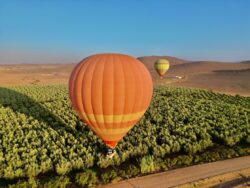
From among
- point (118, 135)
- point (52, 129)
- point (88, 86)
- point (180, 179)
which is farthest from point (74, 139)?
point (180, 179)

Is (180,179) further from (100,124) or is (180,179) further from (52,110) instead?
(52,110)

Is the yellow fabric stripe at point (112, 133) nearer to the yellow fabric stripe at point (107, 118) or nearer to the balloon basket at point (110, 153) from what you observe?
the yellow fabric stripe at point (107, 118)

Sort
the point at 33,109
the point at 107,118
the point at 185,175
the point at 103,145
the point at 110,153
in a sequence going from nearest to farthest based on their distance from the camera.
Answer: the point at 107,118
the point at 185,175
the point at 110,153
the point at 103,145
the point at 33,109

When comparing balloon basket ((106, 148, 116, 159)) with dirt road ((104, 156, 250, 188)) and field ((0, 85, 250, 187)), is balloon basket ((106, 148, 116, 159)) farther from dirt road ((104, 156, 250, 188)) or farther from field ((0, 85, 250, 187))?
dirt road ((104, 156, 250, 188))

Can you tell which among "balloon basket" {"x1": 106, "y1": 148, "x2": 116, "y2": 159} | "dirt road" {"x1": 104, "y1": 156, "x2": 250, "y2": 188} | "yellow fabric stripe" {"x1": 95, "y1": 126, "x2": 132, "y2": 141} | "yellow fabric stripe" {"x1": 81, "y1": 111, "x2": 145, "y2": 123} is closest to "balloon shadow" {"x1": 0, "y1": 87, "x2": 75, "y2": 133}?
"balloon basket" {"x1": 106, "y1": 148, "x2": 116, "y2": 159}

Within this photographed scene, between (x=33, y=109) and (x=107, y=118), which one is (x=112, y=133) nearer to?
(x=107, y=118)

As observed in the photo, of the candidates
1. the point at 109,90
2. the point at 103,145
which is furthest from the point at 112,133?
the point at 103,145

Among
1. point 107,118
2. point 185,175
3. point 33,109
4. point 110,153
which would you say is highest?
point 107,118
